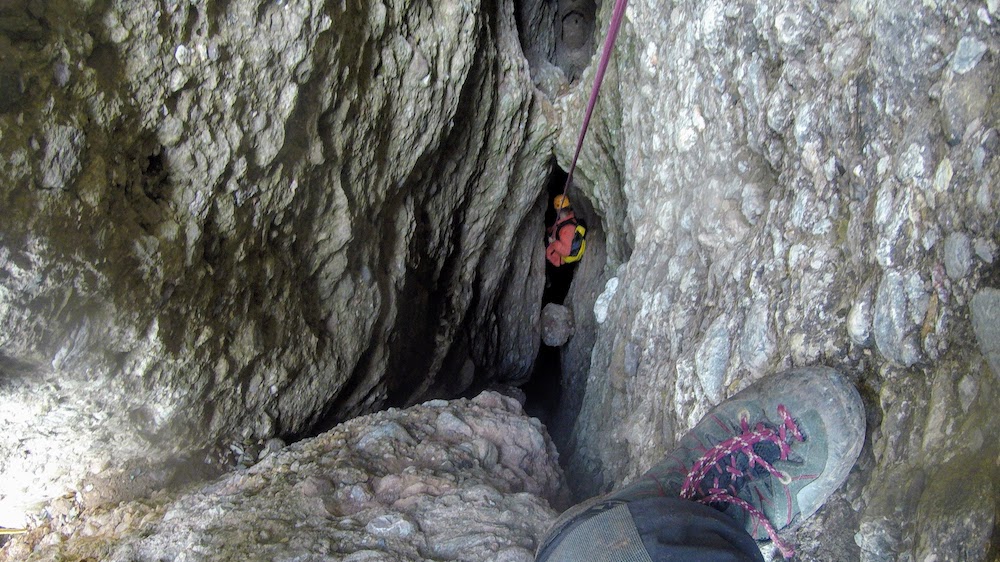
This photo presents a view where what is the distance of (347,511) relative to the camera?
1.68m

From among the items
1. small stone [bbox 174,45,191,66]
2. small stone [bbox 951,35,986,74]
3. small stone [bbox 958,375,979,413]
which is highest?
small stone [bbox 951,35,986,74]

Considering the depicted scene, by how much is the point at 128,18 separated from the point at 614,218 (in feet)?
9.04

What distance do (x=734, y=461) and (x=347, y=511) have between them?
3.51ft

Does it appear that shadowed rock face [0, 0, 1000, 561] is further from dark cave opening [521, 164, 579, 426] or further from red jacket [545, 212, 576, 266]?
dark cave opening [521, 164, 579, 426]

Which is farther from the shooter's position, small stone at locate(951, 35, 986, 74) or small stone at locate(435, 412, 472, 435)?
small stone at locate(435, 412, 472, 435)

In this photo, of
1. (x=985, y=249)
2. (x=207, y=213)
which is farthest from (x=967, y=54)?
(x=207, y=213)

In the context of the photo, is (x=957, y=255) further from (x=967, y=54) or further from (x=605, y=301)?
(x=605, y=301)

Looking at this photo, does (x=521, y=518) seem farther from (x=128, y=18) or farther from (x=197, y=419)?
(x=128, y=18)

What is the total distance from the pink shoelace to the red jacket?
10.1 ft

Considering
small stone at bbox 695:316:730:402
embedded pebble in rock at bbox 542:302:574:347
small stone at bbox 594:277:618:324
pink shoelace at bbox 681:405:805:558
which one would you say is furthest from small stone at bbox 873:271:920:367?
embedded pebble in rock at bbox 542:302:574:347

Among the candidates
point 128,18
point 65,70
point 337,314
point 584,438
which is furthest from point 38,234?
point 584,438

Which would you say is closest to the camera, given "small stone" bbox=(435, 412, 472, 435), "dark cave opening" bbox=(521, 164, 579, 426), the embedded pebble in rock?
"small stone" bbox=(435, 412, 472, 435)

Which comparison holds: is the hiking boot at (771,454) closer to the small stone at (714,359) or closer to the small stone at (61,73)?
the small stone at (714,359)

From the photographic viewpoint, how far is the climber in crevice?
4512 mm
